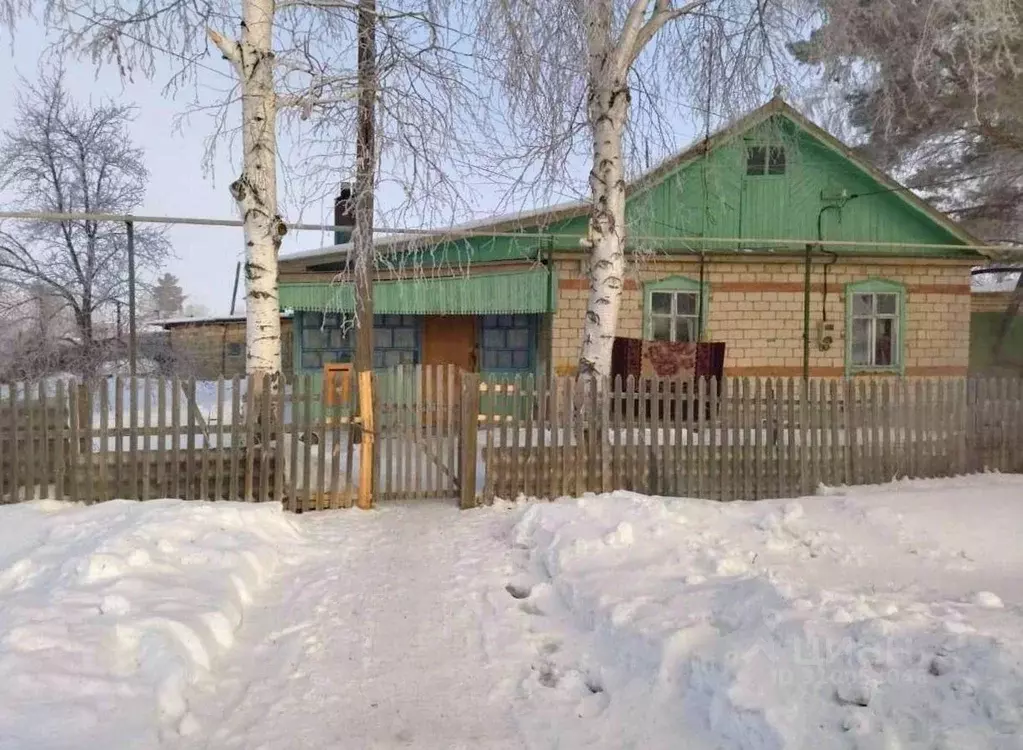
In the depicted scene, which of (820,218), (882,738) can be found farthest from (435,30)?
(820,218)

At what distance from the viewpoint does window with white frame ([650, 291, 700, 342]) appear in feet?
45.3

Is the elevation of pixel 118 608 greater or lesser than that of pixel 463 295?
lesser

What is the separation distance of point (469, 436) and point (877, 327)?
35.9 feet

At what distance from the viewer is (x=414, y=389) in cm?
734

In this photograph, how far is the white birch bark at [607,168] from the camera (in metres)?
8.00

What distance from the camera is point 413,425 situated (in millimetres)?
7285

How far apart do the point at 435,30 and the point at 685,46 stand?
3.41m

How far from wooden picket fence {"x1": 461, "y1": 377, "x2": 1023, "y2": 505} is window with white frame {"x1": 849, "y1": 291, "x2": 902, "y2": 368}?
5949 millimetres

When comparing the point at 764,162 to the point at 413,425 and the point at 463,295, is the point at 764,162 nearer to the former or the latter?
the point at 463,295

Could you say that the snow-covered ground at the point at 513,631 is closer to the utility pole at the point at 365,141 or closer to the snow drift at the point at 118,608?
the snow drift at the point at 118,608

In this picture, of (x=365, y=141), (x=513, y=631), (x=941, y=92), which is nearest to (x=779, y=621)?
(x=513, y=631)

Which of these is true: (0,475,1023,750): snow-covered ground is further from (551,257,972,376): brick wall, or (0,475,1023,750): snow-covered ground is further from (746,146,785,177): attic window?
(746,146,785,177): attic window

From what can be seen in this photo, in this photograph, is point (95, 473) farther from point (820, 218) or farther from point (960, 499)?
point (820, 218)

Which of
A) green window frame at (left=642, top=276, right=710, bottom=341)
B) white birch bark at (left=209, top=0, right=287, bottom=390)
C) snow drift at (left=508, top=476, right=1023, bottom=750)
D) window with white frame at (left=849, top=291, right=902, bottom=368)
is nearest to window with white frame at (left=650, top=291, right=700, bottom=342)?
green window frame at (left=642, top=276, right=710, bottom=341)
